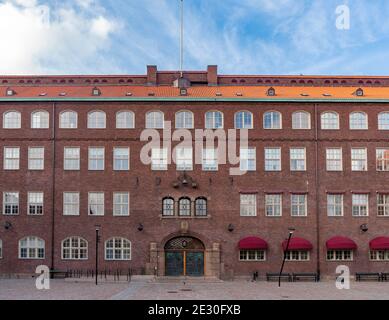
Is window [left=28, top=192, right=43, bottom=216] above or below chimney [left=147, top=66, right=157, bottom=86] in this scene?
below

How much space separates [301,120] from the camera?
142 feet

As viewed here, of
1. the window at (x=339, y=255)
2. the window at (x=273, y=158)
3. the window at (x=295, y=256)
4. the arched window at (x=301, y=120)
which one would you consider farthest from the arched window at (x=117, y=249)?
the arched window at (x=301, y=120)

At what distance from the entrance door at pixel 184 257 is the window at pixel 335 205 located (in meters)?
9.88

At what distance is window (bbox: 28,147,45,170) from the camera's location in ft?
141

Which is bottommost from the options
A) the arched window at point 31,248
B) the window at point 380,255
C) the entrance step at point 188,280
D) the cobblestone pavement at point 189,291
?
the entrance step at point 188,280

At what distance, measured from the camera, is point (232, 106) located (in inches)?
1700

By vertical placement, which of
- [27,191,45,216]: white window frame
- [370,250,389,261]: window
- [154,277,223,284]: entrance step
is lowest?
[154,277,223,284]: entrance step

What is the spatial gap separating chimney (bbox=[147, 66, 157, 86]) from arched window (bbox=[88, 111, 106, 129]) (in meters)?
7.66

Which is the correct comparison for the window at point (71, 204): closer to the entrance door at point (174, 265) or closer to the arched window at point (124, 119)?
the arched window at point (124, 119)

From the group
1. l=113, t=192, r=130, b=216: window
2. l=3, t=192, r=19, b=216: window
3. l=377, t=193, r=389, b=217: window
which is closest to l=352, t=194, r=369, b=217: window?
l=377, t=193, r=389, b=217: window

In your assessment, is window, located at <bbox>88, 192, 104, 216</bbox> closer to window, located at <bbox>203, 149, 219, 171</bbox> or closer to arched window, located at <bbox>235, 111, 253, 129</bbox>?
window, located at <bbox>203, 149, 219, 171</bbox>

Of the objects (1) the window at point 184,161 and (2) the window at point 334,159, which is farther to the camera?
(2) the window at point 334,159

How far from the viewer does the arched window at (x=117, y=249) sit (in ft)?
137

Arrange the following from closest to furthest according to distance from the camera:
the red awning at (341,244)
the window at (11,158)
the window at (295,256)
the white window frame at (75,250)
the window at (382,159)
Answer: the red awning at (341,244) < the window at (295,256) < the white window frame at (75,250) < the window at (382,159) < the window at (11,158)
